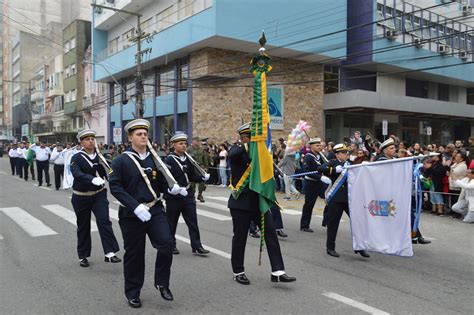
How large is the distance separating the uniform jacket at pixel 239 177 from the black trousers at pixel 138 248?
1.08m

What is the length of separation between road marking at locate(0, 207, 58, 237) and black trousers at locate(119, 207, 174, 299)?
15.4 feet

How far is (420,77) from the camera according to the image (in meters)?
35.4

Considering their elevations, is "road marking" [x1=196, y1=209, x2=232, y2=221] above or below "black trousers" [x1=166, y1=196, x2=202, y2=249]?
below

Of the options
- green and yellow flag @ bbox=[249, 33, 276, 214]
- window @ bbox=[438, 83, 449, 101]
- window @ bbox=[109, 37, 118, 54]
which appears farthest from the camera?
A: window @ bbox=[109, 37, 118, 54]

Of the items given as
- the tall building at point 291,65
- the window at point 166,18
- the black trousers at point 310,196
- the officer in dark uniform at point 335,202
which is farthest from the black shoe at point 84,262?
the window at point 166,18

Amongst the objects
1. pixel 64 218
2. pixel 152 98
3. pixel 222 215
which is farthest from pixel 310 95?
pixel 64 218

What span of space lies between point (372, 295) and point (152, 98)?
2837cm

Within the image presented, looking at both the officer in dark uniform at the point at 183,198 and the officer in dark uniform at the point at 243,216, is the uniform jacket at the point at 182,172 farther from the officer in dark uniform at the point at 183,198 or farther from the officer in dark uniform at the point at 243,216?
the officer in dark uniform at the point at 243,216

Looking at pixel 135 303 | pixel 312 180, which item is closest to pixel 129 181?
pixel 135 303

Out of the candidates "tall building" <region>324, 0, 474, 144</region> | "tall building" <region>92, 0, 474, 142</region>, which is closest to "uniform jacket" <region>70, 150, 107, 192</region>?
"tall building" <region>92, 0, 474, 142</region>

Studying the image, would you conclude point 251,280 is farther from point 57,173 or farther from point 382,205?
point 57,173

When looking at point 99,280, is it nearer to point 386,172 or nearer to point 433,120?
point 386,172

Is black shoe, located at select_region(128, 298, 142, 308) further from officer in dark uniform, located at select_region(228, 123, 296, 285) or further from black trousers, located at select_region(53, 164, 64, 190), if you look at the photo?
black trousers, located at select_region(53, 164, 64, 190)

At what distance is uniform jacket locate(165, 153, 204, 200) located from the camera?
7.14 metres
